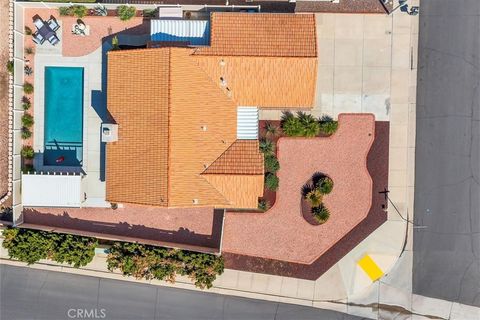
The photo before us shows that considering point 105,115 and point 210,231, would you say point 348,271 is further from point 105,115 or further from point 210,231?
point 105,115

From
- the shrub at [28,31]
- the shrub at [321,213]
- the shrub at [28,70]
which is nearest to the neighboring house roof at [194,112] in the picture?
the shrub at [321,213]

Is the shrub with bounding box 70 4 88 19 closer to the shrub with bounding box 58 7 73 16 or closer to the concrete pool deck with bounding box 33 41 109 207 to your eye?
the shrub with bounding box 58 7 73 16

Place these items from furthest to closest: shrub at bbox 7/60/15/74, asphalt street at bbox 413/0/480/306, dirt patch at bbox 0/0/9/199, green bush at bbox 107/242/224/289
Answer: dirt patch at bbox 0/0/9/199 < asphalt street at bbox 413/0/480/306 < shrub at bbox 7/60/15/74 < green bush at bbox 107/242/224/289

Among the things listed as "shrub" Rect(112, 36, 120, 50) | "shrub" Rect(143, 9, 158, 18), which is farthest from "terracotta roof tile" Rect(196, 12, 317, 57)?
"shrub" Rect(112, 36, 120, 50)

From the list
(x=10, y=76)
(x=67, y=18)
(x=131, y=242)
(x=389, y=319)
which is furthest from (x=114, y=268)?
(x=389, y=319)

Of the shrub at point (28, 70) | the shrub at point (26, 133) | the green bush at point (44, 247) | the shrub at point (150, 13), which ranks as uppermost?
the shrub at point (150, 13)

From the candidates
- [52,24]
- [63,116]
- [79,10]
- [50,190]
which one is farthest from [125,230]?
[79,10]

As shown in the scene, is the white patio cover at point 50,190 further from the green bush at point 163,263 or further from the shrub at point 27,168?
the green bush at point 163,263
